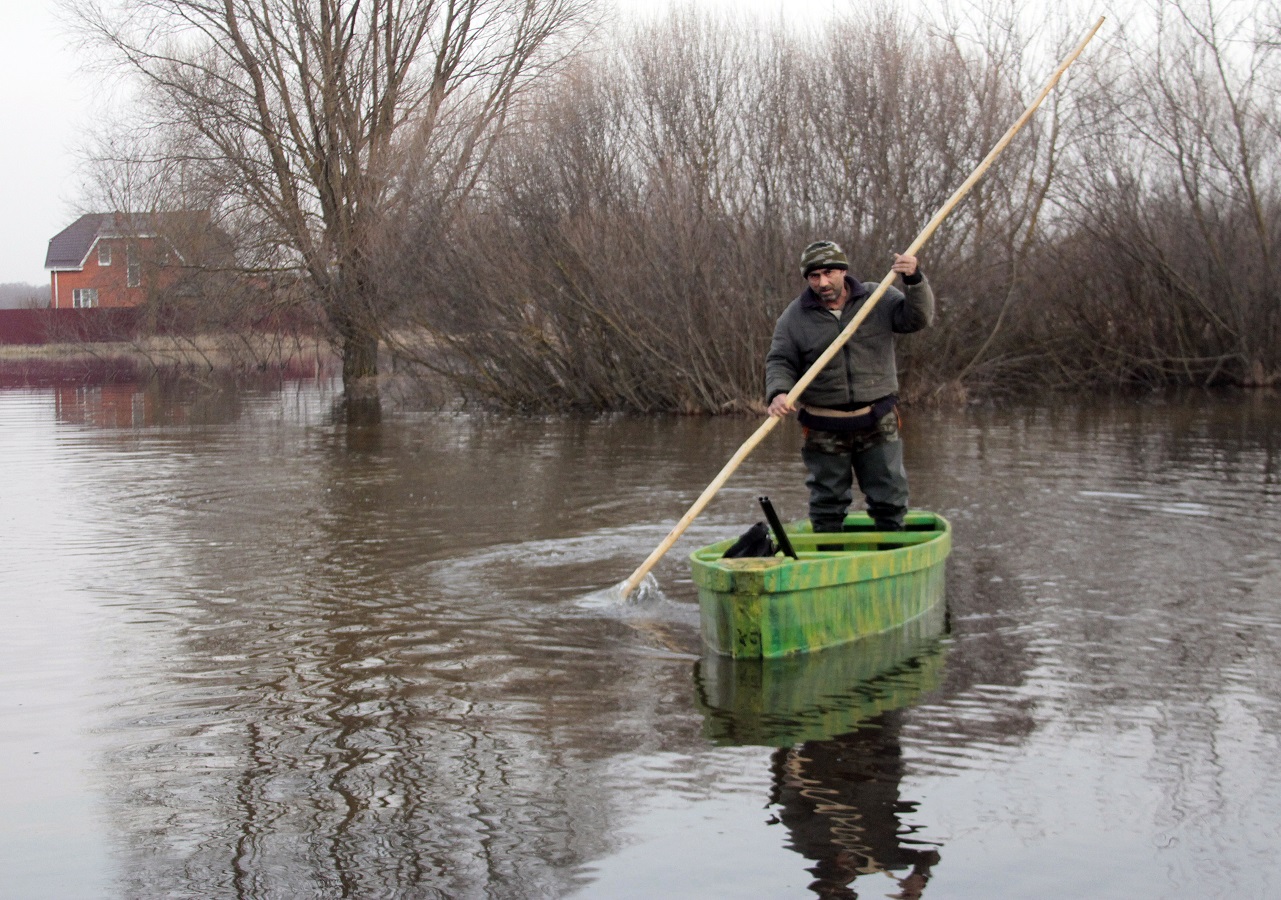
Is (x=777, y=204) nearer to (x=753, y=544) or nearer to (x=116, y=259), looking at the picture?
(x=753, y=544)

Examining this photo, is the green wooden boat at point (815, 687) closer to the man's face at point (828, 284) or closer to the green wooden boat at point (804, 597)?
the green wooden boat at point (804, 597)

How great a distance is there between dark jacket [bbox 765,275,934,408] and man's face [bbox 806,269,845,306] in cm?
6

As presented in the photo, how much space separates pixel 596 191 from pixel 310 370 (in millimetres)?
24421

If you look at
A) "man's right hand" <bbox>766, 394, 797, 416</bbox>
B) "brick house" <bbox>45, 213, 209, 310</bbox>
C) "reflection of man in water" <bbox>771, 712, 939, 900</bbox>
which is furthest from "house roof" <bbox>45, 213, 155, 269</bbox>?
"reflection of man in water" <bbox>771, 712, 939, 900</bbox>

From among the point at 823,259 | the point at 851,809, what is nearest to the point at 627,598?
the point at 823,259

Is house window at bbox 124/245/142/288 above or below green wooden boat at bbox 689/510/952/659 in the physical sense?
above

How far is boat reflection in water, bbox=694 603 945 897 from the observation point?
14.2 feet

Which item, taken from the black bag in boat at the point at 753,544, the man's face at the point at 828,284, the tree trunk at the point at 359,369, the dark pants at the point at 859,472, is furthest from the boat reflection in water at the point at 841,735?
the tree trunk at the point at 359,369

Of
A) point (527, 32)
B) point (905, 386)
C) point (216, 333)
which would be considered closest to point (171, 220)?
point (216, 333)

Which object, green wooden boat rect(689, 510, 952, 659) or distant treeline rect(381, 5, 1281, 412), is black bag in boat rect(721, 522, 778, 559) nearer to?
green wooden boat rect(689, 510, 952, 659)

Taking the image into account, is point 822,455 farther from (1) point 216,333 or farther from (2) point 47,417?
(1) point 216,333

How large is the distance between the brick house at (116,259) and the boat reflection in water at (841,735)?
26.4 metres

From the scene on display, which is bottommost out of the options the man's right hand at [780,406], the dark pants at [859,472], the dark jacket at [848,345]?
the dark pants at [859,472]

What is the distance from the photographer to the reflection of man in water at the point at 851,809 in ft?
13.9
